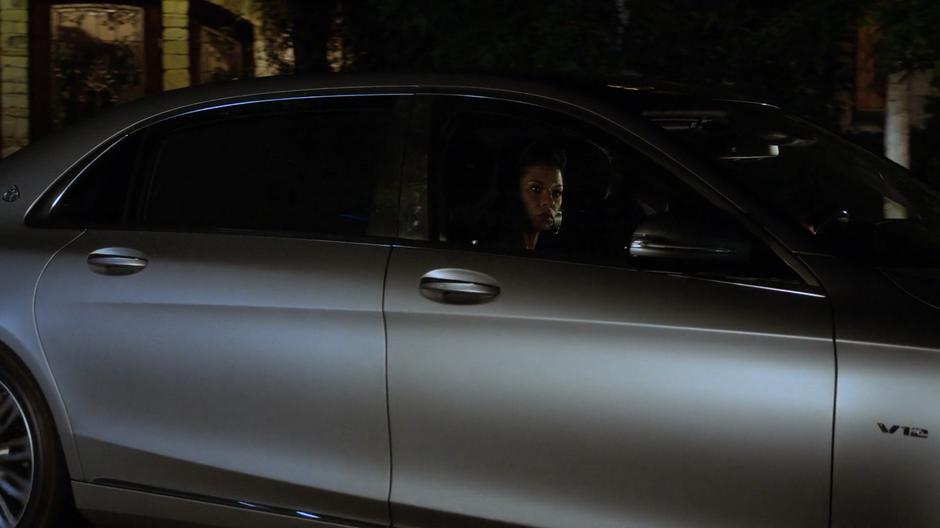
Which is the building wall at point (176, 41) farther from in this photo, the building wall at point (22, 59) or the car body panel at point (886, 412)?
the car body panel at point (886, 412)

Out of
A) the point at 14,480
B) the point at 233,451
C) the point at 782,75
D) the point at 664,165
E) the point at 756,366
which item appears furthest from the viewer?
the point at 782,75

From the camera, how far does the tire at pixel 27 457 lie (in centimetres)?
440

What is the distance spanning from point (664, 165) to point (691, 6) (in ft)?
16.7

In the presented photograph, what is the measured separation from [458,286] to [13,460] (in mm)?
1706

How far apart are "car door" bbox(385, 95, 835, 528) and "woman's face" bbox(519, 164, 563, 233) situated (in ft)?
0.11

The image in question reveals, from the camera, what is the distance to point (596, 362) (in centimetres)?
355

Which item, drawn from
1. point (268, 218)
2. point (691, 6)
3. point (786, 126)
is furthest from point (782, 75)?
Result: point (268, 218)

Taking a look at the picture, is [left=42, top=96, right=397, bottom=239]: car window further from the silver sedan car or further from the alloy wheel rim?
the alloy wheel rim

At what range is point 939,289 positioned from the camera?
3.39 meters

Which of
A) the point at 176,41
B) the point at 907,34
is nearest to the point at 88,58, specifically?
the point at 176,41

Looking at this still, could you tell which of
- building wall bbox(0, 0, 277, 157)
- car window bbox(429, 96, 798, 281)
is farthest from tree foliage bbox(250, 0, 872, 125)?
building wall bbox(0, 0, 277, 157)

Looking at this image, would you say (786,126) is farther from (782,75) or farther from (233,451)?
(782,75)

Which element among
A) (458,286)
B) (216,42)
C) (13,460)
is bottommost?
(13,460)

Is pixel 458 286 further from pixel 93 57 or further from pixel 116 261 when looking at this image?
pixel 93 57
